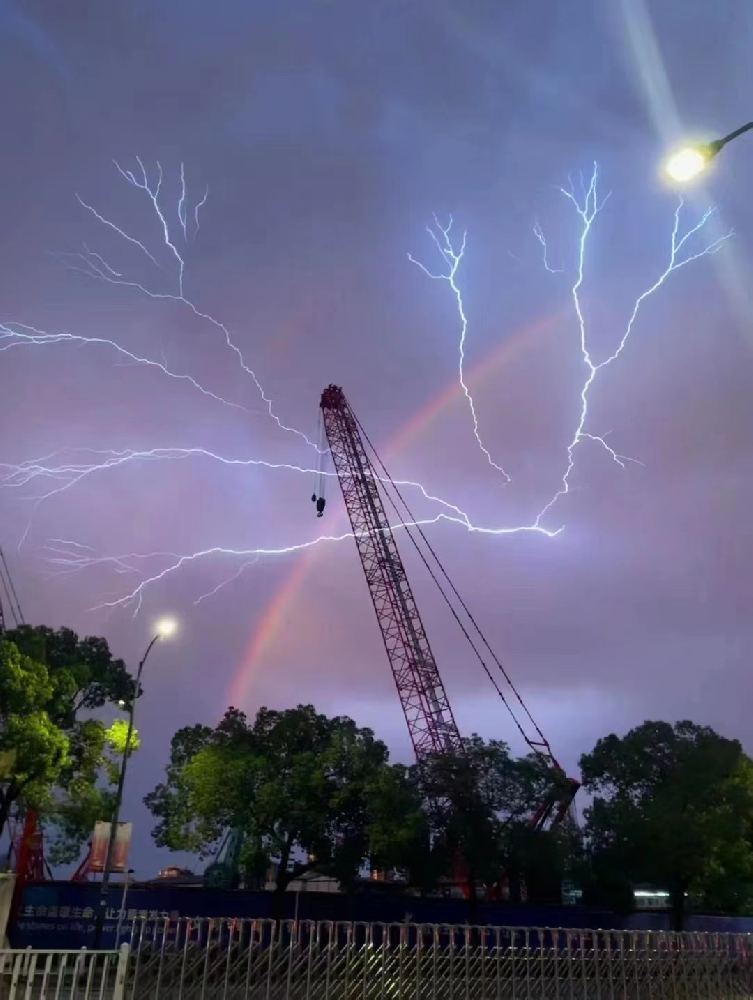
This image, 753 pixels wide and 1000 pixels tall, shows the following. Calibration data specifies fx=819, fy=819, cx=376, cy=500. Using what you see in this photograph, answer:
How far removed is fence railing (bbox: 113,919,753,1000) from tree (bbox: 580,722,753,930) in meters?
25.5

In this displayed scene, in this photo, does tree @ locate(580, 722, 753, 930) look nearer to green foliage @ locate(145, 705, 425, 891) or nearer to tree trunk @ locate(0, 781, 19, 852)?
green foliage @ locate(145, 705, 425, 891)

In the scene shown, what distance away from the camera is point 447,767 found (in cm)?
3769

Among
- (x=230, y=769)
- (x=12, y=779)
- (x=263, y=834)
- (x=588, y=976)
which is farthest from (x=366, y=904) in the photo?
(x=588, y=976)

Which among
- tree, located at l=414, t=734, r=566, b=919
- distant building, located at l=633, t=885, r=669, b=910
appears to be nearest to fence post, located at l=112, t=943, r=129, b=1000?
tree, located at l=414, t=734, r=566, b=919

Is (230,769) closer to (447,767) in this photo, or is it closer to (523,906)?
(447,767)

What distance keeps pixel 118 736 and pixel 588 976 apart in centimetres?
1744

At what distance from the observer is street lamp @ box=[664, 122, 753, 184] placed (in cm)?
621

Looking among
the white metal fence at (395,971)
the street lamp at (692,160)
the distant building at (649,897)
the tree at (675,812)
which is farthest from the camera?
the distant building at (649,897)

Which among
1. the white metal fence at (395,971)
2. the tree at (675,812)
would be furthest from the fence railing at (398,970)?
the tree at (675,812)

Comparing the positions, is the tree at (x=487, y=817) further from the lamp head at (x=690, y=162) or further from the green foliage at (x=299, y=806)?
the lamp head at (x=690, y=162)

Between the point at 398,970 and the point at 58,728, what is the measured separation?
56.3ft

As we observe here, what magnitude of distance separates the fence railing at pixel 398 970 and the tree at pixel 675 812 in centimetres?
2552

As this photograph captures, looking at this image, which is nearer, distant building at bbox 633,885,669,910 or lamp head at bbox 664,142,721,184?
lamp head at bbox 664,142,721,184

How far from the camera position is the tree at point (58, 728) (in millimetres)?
24094
